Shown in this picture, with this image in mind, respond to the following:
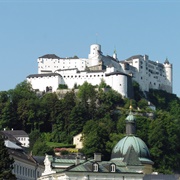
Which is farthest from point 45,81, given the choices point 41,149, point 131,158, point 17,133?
point 131,158

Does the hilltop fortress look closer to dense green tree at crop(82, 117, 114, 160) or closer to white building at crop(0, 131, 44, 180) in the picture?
dense green tree at crop(82, 117, 114, 160)

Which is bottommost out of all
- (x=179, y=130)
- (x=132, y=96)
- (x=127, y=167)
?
(x=127, y=167)

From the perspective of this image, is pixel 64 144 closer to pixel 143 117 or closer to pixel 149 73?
pixel 143 117

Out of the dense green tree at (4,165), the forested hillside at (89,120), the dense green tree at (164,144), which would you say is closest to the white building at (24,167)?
the dense green tree at (4,165)

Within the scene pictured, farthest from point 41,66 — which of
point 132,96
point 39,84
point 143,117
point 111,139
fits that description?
point 111,139

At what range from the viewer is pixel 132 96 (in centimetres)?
14788

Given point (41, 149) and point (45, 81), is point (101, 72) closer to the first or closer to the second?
point (45, 81)

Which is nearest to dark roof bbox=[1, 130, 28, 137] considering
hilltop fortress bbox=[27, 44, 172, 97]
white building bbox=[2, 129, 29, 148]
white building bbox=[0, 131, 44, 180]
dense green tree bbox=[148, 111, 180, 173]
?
white building bbox=[2, 129, 29, 148]

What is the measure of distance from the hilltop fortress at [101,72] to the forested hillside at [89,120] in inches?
134

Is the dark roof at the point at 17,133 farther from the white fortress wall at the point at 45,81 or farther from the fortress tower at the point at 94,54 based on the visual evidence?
the fortress tower at the point at 94,54

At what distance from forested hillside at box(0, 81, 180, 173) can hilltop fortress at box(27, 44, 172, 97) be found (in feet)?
11.2

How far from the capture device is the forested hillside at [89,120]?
11125cm

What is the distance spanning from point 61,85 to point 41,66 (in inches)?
515

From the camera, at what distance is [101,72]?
14850cm
